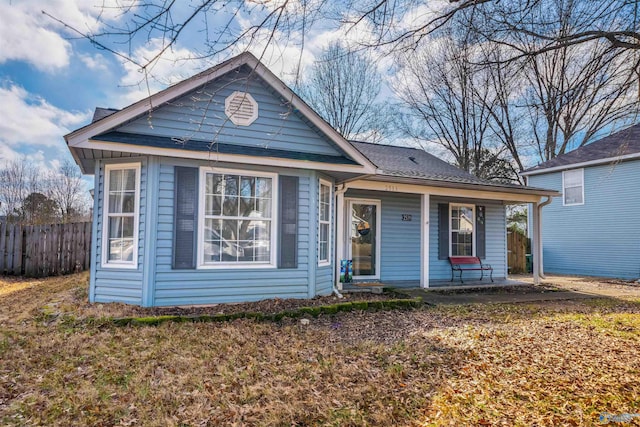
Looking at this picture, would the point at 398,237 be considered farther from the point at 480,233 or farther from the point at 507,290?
the point at 507,290

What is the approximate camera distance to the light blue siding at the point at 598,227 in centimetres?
1355

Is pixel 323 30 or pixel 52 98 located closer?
pixel 323 30

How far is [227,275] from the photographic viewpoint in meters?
6.73

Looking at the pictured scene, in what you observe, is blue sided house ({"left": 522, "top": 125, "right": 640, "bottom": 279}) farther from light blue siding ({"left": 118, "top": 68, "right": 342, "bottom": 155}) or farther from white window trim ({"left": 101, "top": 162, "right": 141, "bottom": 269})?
white window trim ({"left": 101, "top": 162, "right": 141, "bottom": 269})

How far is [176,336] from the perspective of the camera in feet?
16.4

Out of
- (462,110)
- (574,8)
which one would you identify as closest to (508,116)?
(462,110)

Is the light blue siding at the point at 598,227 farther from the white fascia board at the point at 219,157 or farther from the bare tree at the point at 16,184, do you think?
the bare tree at the point at 16,184

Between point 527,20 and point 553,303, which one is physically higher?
point 527,20

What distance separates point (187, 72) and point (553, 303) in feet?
27.7

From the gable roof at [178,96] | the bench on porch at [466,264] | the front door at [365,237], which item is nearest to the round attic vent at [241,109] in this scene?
the gable roof at [178,96]

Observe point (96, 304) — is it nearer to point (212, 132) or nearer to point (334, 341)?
point (212, 132)

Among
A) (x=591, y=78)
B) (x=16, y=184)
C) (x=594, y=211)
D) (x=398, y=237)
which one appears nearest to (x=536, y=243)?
(x=398, y=237)

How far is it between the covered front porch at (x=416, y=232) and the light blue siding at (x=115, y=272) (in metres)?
4.27

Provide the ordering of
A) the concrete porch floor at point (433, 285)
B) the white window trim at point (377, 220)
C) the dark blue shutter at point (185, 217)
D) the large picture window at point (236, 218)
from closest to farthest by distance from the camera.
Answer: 1. the dark blue shutter at point (185, 217)
2. the large picture window at point (236, 218)
3. the concrete porch floor at point (433, 285)
4. the white window trim at point (377, 220)
